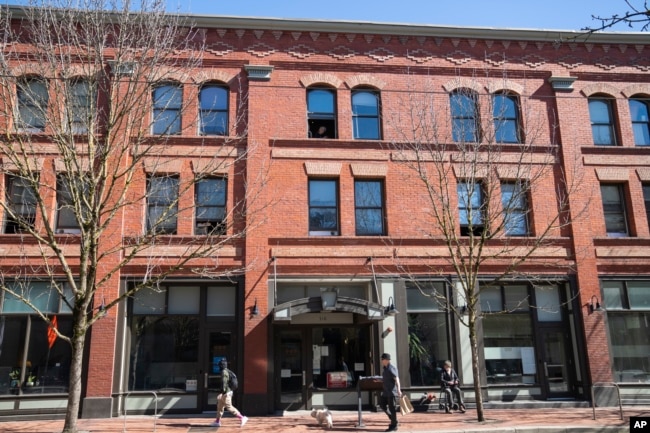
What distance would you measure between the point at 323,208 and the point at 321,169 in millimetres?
1185

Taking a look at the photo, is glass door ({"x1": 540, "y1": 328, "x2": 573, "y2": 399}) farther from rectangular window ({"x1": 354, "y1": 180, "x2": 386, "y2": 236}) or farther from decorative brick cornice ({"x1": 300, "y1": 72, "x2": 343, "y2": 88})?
decorative brick cornice ({"x1": 300, "y1": 72, "x2": 343, "y2": 88})

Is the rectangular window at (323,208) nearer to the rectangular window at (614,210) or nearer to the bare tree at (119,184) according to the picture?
the bare tree at (119,184)

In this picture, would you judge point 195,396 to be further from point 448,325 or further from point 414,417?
point 448,325

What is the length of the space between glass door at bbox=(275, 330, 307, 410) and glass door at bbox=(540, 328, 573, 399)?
7102 millimetres

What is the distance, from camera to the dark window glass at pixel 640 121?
1808 cm

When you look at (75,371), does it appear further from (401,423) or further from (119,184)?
(401,423)

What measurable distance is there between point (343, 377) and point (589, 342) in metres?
7.29

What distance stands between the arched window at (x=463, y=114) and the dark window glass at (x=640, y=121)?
5.81m

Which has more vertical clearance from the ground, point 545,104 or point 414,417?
point 545,104

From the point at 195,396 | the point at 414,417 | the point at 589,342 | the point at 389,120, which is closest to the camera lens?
the point at 414,417

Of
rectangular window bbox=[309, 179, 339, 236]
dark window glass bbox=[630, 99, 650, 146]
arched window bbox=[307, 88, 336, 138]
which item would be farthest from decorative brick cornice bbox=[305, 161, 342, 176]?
dark window glass bbox=[630, 99, 650, 146]

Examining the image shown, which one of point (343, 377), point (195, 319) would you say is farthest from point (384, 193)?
point (195, 319)

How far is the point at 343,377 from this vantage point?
15.3 metres

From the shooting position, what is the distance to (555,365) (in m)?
16.1
